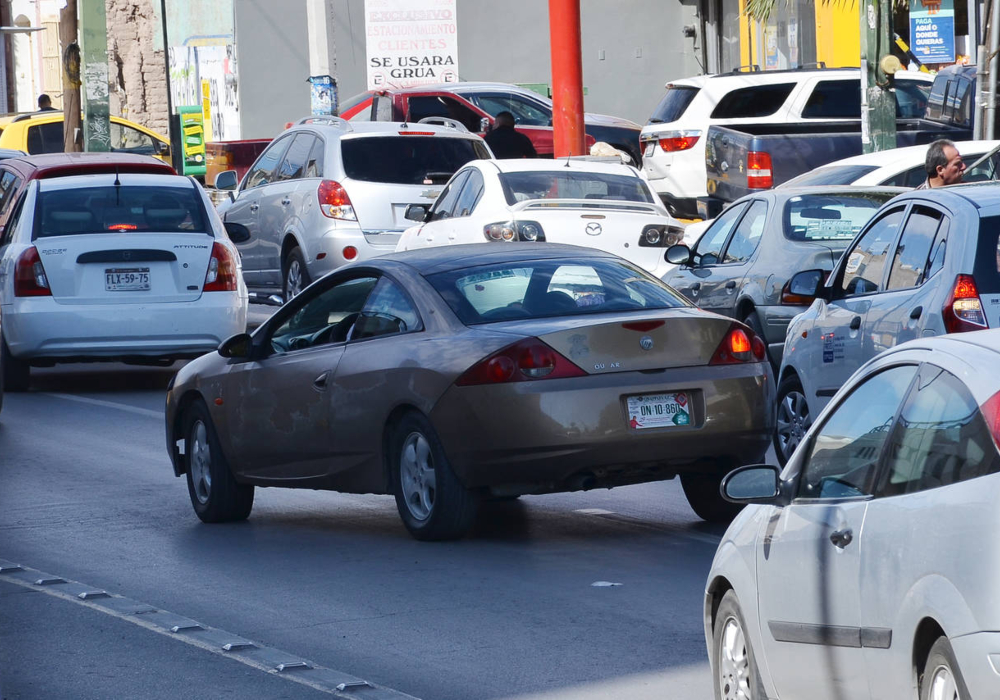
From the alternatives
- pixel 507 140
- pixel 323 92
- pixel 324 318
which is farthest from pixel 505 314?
pixel 323 92

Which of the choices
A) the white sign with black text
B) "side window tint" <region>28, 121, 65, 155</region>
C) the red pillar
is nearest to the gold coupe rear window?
the red pillar

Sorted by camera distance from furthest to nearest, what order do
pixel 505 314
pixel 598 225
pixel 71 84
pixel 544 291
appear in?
pixel 71 84 < pixel 598 225 < pixel 544 291 < pixel 505 314

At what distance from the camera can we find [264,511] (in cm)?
1045

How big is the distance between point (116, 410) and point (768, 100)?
12.1m

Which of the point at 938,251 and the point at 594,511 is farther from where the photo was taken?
the point at 594,511

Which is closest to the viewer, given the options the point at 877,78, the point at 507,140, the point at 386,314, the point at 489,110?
the point at 386,314

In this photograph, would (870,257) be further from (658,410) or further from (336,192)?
(336,192)

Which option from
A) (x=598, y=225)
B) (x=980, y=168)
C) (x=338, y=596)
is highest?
(x=980, y=168)

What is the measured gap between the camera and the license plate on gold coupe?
27.6 ft

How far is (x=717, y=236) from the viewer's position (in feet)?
48.9

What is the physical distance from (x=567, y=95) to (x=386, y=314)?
16.4 meters

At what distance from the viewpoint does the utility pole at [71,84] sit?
28.2m

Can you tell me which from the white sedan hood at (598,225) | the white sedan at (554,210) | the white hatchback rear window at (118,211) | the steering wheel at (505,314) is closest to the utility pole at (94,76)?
the white sedan at (554,210)

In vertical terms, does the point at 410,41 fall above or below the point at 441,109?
above
